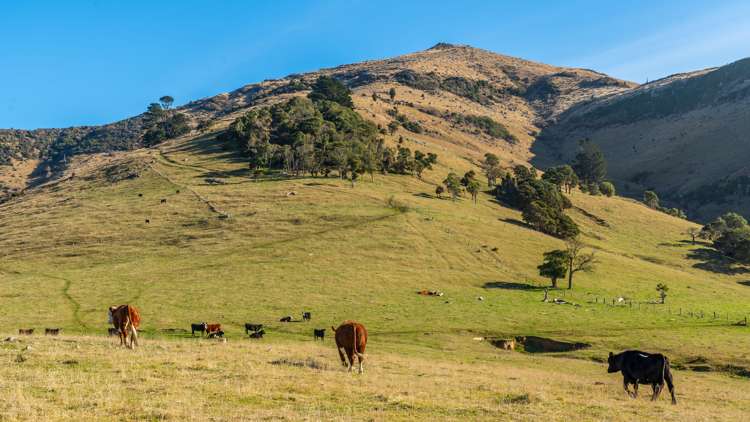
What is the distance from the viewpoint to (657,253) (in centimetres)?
10194

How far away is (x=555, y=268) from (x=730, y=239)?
5752cm

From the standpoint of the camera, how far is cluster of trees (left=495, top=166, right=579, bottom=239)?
330ft

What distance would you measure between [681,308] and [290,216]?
185 feet

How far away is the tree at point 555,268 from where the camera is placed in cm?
6831

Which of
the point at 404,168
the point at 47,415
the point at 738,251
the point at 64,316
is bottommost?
the point at 64,316

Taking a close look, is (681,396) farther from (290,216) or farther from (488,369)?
(290,216)

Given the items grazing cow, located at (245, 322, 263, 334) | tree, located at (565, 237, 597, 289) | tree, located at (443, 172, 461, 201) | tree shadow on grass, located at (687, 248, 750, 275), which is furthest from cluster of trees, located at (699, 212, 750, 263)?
grazing cow, located at (245, 322, 263, 334)

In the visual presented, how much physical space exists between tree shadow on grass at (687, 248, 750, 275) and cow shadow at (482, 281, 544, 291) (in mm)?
46206

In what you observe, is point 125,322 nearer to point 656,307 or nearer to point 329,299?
point 329,299

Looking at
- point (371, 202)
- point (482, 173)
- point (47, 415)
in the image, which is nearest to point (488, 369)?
point (47, 415)

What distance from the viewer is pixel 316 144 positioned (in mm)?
133000

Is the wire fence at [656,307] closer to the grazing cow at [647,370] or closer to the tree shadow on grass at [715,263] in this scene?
the grazing cow at [647,370]

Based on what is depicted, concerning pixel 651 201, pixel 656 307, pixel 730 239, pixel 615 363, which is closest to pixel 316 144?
pixel 656 307

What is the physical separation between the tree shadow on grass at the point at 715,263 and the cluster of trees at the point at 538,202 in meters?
23.1
